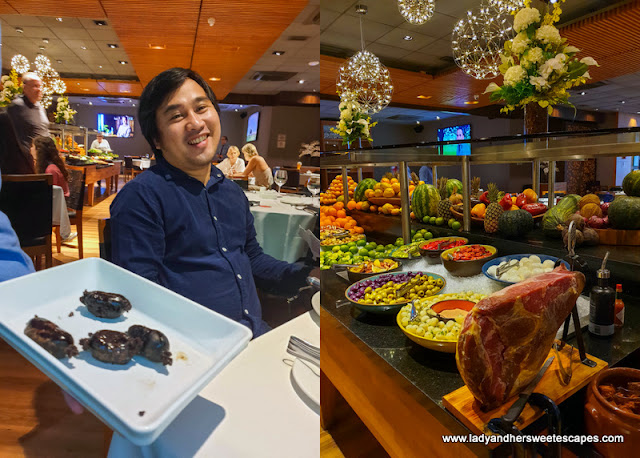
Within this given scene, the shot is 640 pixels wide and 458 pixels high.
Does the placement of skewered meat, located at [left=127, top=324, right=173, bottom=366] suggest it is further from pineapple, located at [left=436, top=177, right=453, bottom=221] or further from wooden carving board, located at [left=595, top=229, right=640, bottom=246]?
pineapple, located at [left=436, top=177, right=453, bottom=221]

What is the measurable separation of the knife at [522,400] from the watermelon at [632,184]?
0.48 metres

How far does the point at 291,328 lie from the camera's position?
859mm

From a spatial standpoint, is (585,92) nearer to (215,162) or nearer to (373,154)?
(373,154)

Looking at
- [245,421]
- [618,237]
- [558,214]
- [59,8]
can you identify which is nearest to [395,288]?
[558,214]

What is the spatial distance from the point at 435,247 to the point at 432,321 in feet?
1.51

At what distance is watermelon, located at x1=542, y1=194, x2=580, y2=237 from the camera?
4.11 feet

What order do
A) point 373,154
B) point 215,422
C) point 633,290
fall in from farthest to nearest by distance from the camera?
point 373,154
point 633,290
point 215,422

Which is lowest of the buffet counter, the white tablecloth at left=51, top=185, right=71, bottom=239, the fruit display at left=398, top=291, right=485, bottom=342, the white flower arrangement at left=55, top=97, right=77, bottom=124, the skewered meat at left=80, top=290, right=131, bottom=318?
the buffet counter

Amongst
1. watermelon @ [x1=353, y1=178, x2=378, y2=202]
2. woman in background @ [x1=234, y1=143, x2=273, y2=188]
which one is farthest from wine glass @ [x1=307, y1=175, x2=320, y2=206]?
watermelon @ [x1=353, y1=178, x2=378, y2=202]

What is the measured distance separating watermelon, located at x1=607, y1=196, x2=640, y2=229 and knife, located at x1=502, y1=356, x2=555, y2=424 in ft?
1.40

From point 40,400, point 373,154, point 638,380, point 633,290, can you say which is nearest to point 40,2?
point 40,400

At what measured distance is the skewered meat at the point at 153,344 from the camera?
23.3 inches

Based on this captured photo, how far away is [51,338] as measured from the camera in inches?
22.5

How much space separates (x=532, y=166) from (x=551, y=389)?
2.42 feet
